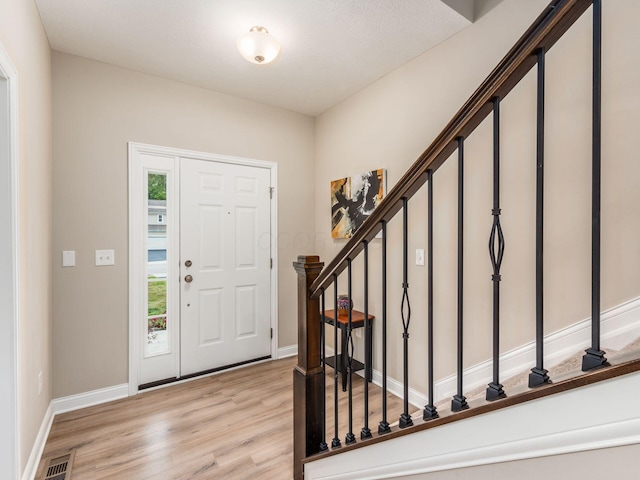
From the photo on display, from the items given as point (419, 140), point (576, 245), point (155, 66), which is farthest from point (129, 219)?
point (576, 245)

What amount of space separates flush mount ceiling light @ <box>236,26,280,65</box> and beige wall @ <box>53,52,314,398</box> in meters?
1.06

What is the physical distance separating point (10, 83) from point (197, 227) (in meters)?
1.69

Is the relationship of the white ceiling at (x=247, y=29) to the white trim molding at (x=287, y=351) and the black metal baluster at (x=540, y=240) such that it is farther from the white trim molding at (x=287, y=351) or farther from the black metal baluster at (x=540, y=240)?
the white trim molding at (x=287, y=351)

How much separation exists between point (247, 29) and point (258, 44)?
178 mm

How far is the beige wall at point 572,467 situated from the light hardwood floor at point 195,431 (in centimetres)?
130

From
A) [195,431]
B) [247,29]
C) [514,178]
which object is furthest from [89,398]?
[514,178]

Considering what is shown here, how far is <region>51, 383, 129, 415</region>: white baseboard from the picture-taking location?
7.92 ft

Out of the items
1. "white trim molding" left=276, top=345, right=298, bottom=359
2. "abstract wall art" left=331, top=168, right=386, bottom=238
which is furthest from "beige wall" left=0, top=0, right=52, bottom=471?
"abstract wall art" left=331, top=168, right=386, bottom=238

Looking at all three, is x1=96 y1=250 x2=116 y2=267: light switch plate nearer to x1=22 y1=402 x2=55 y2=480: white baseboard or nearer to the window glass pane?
the window glass pane

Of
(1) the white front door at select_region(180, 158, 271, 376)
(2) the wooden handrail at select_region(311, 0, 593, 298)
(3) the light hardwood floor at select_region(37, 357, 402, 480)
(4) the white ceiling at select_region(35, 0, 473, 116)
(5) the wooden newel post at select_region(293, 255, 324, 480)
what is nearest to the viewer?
(2) the wooden handrail at select_region(311, 0, 593, 298)

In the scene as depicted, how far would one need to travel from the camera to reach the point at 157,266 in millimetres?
2824

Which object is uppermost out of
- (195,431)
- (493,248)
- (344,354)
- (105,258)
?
(493,248)

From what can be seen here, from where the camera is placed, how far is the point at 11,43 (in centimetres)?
149

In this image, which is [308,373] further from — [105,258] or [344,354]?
[105,258]
